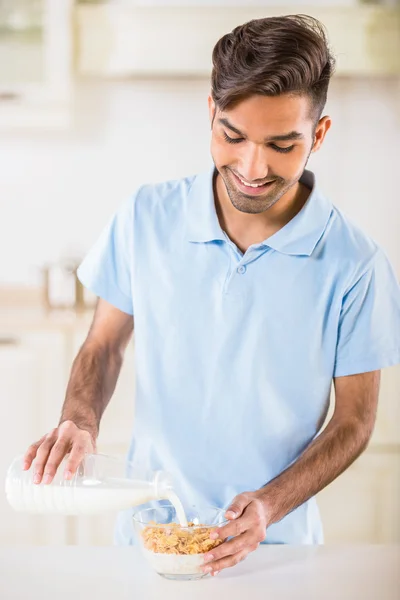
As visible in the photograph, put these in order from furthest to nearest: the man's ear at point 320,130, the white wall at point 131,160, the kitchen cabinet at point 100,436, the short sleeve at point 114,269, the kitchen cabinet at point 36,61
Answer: the white wall at point 131,160 → the kitchen cabinet at point 36,61 → the kitchen cabinet at point 100,436 → the short sleeve at point 114,269 → the man's ear at point 320,130

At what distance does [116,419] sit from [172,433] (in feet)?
3.70

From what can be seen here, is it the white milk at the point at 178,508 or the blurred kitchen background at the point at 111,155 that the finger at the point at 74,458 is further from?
the blurred kitchen background at the point at 111,155

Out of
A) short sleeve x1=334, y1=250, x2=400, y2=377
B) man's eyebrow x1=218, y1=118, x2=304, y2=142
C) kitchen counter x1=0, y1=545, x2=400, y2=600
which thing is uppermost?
man's eyebrow x1=218, y1=118, x2=304, y2=142

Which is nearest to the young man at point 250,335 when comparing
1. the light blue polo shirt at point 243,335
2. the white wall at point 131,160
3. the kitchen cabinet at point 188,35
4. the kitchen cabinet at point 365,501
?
the light blue polo shirt at point 243,335

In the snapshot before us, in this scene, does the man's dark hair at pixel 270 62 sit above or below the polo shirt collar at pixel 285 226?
above

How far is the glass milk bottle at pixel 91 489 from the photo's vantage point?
94cm

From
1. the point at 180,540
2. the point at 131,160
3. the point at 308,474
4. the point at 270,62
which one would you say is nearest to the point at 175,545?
the point at 180,540

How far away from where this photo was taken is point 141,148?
277 centimetres

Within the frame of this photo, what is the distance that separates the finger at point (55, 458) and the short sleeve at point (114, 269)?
364 millimetres

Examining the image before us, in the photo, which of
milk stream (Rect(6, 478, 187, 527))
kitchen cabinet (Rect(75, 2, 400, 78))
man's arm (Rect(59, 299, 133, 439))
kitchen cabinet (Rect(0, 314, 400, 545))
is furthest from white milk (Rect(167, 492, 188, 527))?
kitchen cabinet (Rect(75, 2, 400, 78))

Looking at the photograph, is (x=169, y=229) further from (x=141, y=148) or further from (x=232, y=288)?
(x=141, y=148)

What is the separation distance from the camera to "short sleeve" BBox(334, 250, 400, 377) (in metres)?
1.20

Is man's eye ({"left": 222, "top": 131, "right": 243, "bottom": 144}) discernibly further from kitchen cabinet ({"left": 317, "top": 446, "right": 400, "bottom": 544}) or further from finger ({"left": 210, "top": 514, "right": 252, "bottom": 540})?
kitchen cabinet ({"left": 317, "top": 446, "right": 400, "bottom": 544})

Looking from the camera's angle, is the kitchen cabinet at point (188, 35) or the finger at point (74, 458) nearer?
the finger at point (74, 458)
